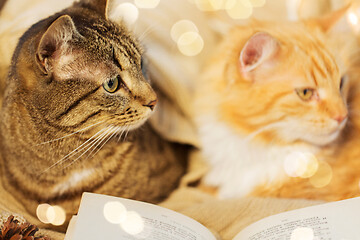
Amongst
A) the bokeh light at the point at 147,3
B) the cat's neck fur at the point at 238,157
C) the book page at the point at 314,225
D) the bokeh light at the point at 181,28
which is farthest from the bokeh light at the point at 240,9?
the book page at the point at 314,225

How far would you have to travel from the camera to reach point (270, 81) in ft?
3.39

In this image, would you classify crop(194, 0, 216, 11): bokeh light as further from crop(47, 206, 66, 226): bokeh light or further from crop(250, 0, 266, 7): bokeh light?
crop(47, 206, 66, 226): bokeh light

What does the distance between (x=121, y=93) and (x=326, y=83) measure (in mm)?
588

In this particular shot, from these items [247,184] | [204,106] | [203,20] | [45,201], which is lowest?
[45,201]

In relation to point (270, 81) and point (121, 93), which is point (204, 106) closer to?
point (270, 81)

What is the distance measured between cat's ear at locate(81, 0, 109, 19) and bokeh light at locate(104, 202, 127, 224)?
475 millimetres

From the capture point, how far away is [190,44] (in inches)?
45.4

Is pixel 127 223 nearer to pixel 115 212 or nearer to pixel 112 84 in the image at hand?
pixel 115 212

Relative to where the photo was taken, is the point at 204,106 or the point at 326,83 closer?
the point at 326,83

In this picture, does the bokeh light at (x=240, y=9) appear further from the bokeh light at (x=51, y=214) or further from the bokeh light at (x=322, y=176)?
the bokeh light at (x=51, y=214)

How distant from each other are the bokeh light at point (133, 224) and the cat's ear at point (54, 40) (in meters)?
0.38

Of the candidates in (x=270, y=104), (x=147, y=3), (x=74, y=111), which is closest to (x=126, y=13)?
(x=147, y=3)

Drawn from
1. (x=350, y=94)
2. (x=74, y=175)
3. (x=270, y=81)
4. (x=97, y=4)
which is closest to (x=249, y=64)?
(x=270, y=81)

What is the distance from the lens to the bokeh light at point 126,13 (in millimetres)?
967
